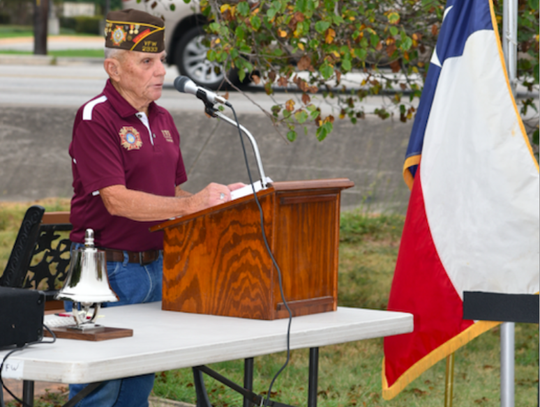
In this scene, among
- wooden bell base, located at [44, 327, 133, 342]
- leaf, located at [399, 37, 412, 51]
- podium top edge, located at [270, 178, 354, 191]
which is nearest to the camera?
wooden bell base, located at [44, 327, 133, 342]

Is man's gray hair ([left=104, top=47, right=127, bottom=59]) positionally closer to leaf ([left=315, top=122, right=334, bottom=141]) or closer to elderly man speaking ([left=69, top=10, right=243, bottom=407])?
elderly man speaking ([left=69, top=10, right=243, bottom=407])

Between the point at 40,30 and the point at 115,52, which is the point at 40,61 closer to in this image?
the point at 40,30

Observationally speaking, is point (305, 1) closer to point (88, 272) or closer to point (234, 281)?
point (234, 281)

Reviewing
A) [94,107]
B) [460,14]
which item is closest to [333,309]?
[94,107]

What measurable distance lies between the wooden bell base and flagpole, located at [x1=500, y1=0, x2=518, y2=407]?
1687 millimetres

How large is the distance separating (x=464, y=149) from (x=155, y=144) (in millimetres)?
1267

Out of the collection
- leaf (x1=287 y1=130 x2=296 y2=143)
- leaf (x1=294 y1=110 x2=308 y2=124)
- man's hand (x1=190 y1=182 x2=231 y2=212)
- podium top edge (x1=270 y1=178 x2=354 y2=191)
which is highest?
leaf (x1=294 y1=110 x2=308 y2=124)

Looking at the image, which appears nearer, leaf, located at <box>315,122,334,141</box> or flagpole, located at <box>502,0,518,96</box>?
flagpole, located at <box>502,0,518,96</box>

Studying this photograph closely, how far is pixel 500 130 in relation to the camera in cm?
343

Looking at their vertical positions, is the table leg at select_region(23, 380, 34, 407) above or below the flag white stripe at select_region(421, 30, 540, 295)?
below

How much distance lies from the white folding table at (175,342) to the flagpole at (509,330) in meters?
0.59

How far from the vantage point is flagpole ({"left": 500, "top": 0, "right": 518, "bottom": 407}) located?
349 cm

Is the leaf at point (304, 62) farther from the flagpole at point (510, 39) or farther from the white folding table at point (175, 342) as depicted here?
the white folding table at point (175, 342)

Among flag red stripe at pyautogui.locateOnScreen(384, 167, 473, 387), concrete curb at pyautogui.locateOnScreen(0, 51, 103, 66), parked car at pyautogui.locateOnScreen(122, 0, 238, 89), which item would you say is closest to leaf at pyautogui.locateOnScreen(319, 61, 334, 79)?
flag red stripe at pyautogui.locateOnScreen(384, 167, 473, 387)
